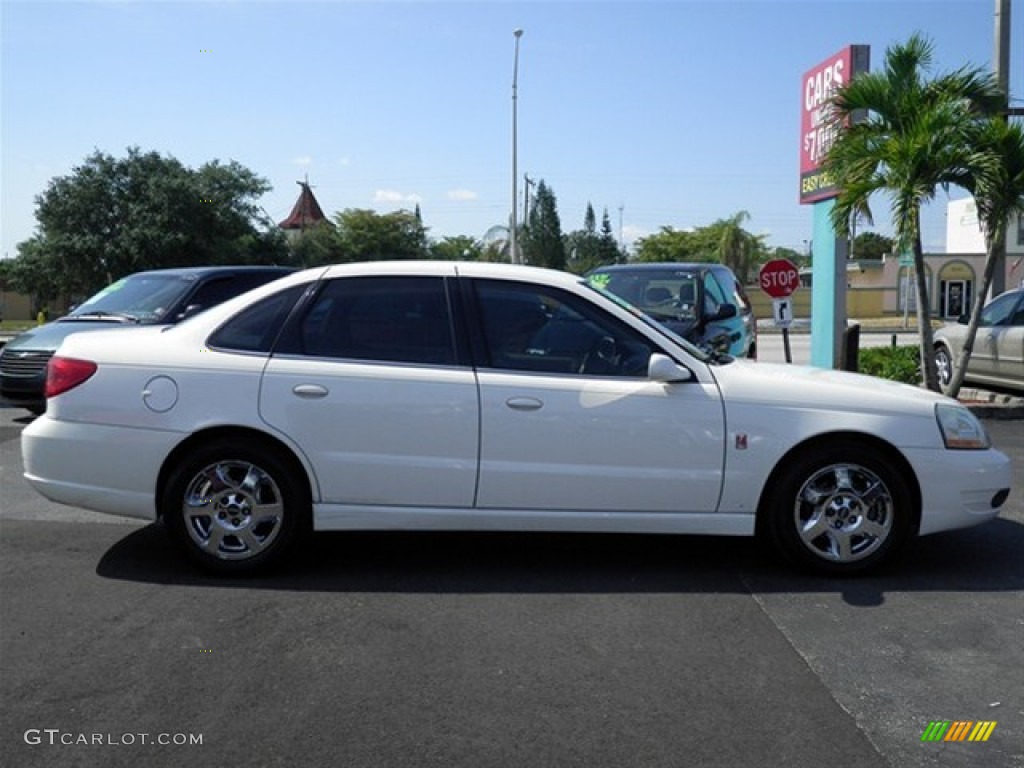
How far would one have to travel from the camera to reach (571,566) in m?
5.23

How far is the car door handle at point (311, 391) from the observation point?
4.88 meters

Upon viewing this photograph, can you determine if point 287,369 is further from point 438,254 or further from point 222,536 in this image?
point 438,254

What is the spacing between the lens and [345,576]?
5051 millimetres

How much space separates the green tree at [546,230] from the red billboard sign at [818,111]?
77558 millimetres

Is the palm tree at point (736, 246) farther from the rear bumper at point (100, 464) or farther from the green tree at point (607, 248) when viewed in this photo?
the rear bumper at point (100, 464)

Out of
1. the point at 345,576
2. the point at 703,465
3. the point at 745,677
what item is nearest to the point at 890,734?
the point at 745,677

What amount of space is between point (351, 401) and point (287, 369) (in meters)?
0.39

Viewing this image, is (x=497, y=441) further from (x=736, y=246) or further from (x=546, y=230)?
(x=546, y=230)

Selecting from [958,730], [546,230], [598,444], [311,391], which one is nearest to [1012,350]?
[598,444]

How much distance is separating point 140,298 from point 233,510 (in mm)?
5923

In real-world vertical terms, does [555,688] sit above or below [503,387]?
below

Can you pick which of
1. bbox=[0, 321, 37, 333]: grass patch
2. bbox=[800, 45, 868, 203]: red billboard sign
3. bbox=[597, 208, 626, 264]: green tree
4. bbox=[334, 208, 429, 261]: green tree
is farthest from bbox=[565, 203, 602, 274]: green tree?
bbox=[800, 45, 868, 203]: red billboard sign

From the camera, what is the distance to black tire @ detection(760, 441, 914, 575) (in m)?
4.86

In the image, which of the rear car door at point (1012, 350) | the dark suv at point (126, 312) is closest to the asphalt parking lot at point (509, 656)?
the dark suv at point (126, 312)
